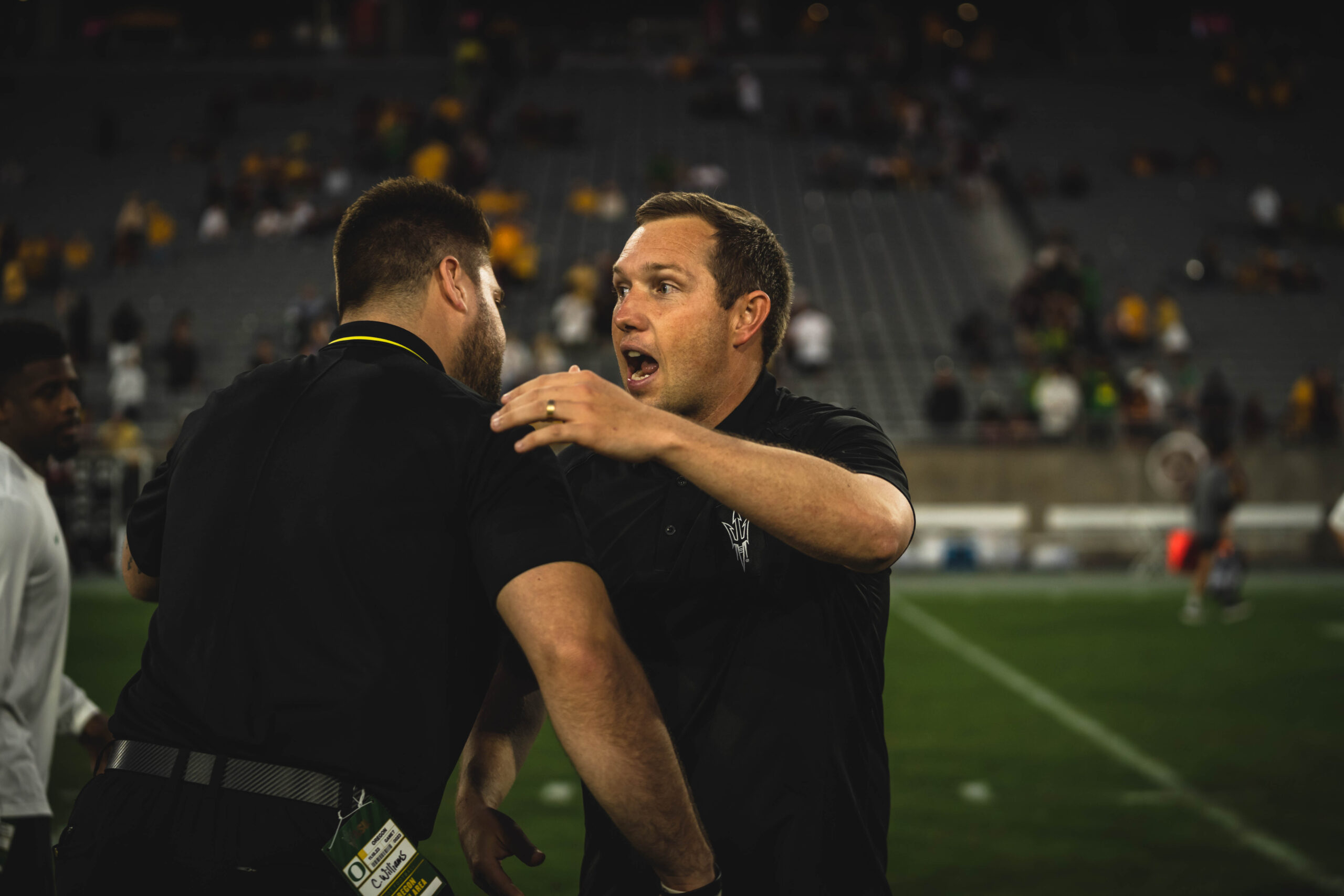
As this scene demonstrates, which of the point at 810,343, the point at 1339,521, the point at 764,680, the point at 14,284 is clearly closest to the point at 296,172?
the point at 14,284

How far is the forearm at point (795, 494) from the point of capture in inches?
86.6

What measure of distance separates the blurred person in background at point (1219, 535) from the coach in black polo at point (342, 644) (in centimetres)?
1427

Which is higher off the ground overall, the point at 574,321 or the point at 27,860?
the point at 574,321

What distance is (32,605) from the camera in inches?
153

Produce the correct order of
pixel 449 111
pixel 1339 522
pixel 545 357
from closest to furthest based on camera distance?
1. pixel 1339 522
2. pixel 545 357
3. pixel 449 111

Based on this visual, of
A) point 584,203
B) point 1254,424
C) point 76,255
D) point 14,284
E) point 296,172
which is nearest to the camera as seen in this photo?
point 1254,424

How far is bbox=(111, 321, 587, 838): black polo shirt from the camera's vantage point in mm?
2150

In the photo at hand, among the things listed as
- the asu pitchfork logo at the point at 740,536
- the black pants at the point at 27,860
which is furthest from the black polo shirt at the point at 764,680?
the black pants at the point at 27,860

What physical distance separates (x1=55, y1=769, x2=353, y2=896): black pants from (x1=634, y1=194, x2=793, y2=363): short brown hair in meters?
1.48

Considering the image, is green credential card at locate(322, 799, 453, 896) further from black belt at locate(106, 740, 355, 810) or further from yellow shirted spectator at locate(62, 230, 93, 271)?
yellow shirted spectator at locate(62, 230, 93, 271)

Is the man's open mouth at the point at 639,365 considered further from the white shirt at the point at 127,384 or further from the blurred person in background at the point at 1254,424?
the blurred person in background at the point at 1254,424

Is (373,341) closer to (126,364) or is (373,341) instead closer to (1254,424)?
(126,364)

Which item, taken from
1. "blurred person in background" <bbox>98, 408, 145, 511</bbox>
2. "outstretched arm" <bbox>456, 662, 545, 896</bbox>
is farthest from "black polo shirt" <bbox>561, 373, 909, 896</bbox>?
"blurred person in background" <bbox>98, 408, 145, 511</bbox>

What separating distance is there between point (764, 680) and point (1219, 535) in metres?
14.2
